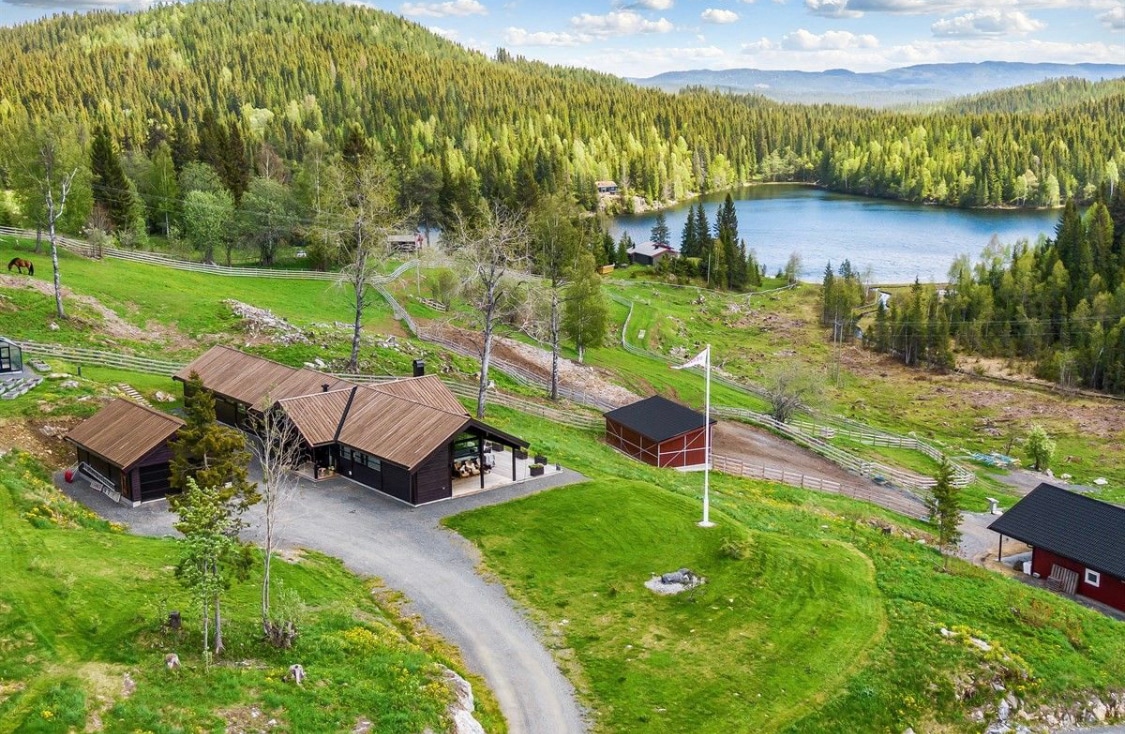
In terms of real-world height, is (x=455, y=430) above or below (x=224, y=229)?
below

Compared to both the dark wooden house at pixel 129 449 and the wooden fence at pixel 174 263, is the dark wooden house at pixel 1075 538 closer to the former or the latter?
the dark wooden house at pixel 129 449

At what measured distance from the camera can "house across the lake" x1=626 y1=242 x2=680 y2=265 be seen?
129500 millimetres

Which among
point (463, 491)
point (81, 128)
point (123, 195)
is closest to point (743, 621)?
point (463, 491)

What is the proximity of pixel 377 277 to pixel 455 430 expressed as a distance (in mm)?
30156

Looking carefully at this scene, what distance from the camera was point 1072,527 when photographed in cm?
4094

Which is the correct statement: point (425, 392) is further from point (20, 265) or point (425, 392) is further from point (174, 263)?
point (174, 263)

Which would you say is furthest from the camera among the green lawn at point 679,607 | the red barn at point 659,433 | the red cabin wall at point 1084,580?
the red barn at point 659,433

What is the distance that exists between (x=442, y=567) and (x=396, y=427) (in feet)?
29.7

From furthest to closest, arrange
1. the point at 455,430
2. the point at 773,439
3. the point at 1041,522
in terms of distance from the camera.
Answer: the point at 773,439, the point at 1041,522, the point at 455,430

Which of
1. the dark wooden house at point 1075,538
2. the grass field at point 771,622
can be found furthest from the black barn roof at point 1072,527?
the grass field at point 771,622

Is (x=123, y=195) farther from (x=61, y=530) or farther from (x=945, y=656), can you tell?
(x=945, y=656)

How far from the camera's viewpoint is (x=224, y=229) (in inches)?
3223

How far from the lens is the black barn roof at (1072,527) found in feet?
128

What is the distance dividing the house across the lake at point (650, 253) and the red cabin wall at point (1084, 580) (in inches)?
3548
